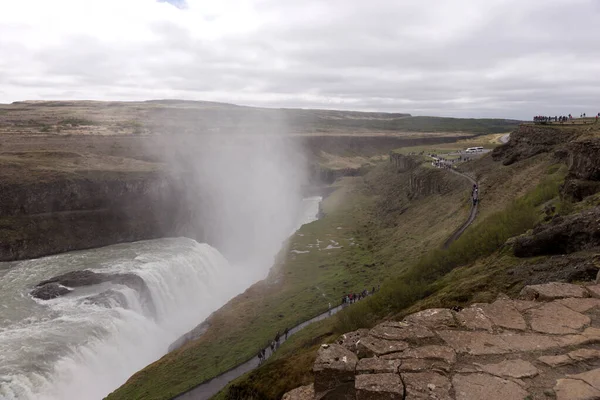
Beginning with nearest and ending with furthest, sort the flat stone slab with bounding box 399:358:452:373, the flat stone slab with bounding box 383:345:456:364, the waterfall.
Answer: the flat stone slab with bounding box 399:358:452:373 → the flat stone slab with bounding box 383:345:456:364 → the waterfall

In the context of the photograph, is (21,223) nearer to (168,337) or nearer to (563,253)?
(168,337)

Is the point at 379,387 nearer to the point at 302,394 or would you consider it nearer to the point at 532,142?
the point at 302,394

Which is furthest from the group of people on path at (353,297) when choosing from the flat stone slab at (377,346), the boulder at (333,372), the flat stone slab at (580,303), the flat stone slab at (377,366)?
the flat stone slab at (377,366)

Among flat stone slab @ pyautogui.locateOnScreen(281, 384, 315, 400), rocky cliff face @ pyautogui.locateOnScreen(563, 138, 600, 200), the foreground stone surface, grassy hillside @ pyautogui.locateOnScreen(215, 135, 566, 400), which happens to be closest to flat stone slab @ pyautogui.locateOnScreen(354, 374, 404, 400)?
the foreground stone surface

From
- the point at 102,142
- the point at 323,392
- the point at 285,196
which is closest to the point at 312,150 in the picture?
the point at 285,196

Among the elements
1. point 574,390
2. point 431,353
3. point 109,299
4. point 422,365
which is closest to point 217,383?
point 109,299

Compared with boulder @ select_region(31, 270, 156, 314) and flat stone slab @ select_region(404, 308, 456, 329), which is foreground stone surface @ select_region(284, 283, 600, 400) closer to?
flat stone slab @ select_region(404, 308, 456, 329)

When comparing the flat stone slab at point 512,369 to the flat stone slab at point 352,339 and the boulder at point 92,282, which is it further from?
the boulder at point 92,282
